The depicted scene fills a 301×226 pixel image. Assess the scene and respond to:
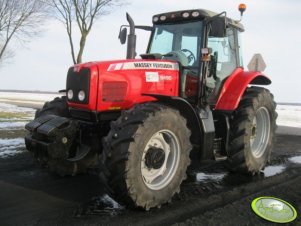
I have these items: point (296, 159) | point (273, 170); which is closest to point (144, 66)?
point (273, 170)

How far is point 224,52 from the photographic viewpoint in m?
6.39

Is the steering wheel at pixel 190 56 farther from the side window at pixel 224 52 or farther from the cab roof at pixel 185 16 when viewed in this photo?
the cab roof at pixel 185 16

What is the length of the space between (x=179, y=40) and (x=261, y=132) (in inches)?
89.6

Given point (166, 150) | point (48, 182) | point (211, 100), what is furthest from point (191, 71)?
point (48, 182)

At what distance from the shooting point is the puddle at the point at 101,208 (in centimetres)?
434

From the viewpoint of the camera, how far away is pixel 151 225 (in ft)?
13.2

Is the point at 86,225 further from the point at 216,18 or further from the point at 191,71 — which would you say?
the point at 216,18

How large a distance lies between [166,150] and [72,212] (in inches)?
53.5

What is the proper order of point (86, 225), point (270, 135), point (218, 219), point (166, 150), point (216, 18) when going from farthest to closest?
point (270, 135)
point (216, 18)
point (166, 150)
point (218, 219)
point (86, 225)

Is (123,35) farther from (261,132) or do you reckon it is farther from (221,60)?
(261,132)

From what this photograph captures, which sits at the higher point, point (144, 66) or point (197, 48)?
point (197, 48)

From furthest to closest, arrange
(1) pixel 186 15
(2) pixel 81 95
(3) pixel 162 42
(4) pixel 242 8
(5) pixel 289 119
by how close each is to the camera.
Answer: (5) pixel 289 119 < (4) pixel 242 8 < (3) pixel 162 42 < (1) pixel 186 15 < (2) pixel 81 95

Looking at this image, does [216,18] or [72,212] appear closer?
[72,212]

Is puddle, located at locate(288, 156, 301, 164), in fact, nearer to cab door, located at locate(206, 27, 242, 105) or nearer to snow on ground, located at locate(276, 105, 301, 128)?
cab door, located at locate(206, 27, 242, 105)
